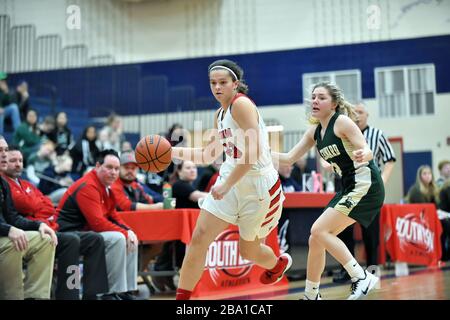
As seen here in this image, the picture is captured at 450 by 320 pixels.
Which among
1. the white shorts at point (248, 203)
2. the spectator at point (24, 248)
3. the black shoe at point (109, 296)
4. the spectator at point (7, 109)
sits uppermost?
the spectator at point (7, 109)

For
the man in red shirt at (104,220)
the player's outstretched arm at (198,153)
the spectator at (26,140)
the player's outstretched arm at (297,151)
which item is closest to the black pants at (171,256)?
the man in red shirt at (104,220)

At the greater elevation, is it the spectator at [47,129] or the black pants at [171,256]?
the spectator at [47,129]

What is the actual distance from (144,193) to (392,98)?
9760mm

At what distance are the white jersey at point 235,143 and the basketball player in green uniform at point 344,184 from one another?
0.66 metres

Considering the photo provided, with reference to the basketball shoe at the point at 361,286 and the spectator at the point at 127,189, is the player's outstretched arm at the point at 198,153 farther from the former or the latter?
the spectator at the point at 127,189

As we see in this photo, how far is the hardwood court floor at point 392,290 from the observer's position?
249 inches

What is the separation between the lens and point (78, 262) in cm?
620

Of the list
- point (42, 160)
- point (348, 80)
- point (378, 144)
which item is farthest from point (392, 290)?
point (348, 80)

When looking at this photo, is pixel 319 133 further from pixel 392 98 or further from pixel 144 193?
pixel 392 98

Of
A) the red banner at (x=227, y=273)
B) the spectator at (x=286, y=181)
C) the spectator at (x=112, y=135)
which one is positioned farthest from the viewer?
the spectator at (x=112, y=135)

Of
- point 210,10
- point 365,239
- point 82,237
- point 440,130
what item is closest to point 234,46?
point 210,10

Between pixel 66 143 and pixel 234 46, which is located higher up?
pixel 234 46

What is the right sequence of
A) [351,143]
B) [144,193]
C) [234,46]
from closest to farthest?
1. [351,143]
2. [144,193]
3. [234,46]

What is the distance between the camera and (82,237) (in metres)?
6.38
